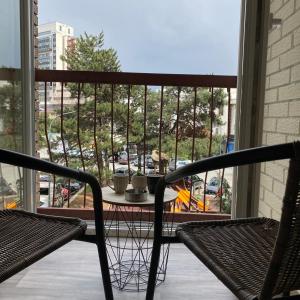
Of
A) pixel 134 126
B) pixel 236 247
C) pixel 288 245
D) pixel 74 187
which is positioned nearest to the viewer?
pixel 288 245

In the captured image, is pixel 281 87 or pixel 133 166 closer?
pixel 281 87

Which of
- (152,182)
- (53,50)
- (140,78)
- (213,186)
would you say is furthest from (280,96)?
(53,50)

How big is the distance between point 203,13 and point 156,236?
7.20 feet

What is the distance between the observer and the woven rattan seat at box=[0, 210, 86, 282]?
39.1 inches

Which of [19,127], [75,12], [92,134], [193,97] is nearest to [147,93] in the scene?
[193,97]

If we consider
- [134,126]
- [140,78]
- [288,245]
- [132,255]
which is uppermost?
[140,78]

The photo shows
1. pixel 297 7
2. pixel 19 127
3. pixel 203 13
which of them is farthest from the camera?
pixel 203 13

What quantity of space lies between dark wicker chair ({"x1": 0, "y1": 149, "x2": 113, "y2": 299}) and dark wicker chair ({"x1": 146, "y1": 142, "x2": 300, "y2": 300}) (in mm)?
220

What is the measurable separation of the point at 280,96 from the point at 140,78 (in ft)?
3.59

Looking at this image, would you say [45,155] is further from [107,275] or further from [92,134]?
[107,275]

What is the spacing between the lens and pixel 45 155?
10.4 feet

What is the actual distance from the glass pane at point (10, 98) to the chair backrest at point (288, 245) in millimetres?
1593

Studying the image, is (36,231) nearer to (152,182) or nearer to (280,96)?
(152,182)

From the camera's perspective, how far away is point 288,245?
29.5 inches
